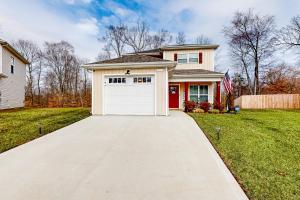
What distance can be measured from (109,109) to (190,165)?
776cm

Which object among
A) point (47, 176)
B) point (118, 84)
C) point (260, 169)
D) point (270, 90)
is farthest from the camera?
point (270, 90)

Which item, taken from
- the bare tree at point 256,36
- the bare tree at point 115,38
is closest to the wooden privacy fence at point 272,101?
the bare tree at point 256,36

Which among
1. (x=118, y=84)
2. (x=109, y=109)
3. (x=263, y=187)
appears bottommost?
(x=263, y=187)

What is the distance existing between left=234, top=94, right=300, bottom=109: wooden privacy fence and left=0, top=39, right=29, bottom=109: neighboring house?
77.5 feet

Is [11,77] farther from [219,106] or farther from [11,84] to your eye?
[219,106]

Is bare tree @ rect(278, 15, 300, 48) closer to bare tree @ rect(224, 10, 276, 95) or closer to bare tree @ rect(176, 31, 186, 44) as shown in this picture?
bare tree @ rect(224, 10, 276, 95)

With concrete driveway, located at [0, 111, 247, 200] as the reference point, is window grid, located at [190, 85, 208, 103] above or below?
above

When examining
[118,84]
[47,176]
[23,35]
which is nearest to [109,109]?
[118,84]

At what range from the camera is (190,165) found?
4.25 m

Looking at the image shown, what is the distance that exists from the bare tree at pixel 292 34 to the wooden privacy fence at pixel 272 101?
23.2ft

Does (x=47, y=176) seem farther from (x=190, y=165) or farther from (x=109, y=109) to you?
(x=109, y=109)

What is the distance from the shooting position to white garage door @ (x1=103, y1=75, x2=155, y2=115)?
11.0 m

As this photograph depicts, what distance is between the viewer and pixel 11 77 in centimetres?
1842

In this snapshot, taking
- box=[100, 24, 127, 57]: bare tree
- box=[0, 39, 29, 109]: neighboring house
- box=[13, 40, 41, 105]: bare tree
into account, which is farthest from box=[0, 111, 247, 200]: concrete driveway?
box=[13, 40, 41, 105]: bare tree
